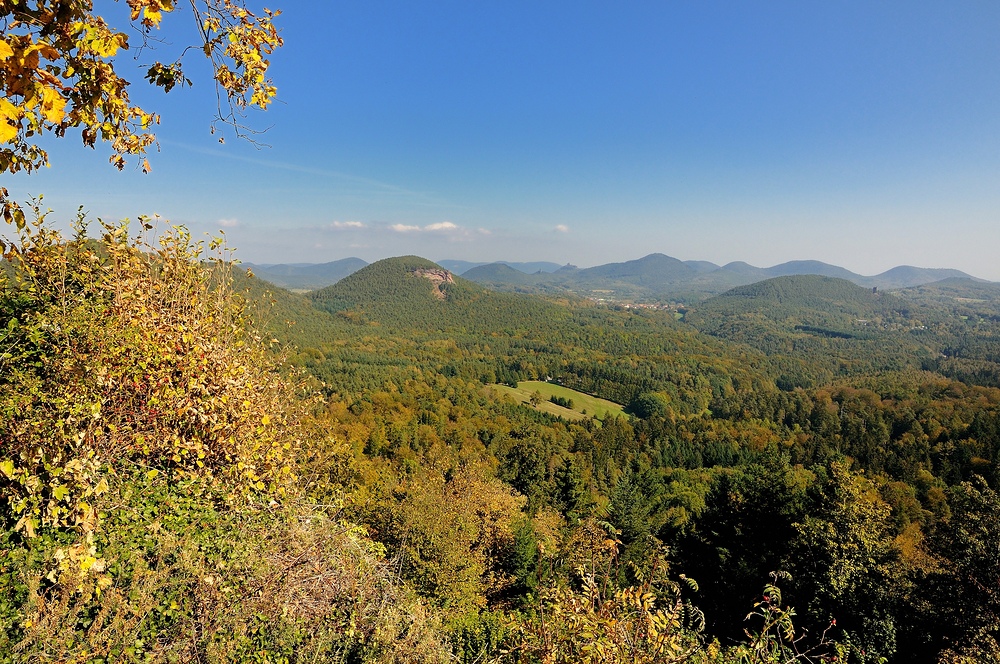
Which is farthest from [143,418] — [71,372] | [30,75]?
[30,75]

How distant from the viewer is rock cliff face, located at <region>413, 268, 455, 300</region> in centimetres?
18820

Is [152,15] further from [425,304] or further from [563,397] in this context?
[425,304]

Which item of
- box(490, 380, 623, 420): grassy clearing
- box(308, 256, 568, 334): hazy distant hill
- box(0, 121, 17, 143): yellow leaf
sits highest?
box(0, 121, 17, 143): yellow leaf

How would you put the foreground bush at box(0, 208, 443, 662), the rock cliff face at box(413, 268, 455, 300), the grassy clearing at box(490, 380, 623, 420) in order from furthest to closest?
1. the rock cliff face at box(413, 268, 455, 300)
2. the grassy clearing at box(490, 380, 623, 420)
3. the foreground bush at box(0, 208, 443, 662)

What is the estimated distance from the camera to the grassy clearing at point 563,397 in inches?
3068

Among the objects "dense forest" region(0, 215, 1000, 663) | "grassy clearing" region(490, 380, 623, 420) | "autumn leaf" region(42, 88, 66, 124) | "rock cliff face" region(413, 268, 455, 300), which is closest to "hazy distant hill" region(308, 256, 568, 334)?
"rock cliff face" region(413, 268, 455, 300)

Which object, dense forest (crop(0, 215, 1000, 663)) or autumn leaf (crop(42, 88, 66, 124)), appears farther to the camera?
dense forest (crop(0, 215, 1000, 663))

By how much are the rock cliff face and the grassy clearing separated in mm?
100152

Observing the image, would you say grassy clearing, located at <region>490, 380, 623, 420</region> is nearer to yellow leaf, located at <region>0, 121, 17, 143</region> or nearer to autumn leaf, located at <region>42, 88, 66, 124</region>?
autumn leaf, located at <region>42, 88, 66, 124</region>

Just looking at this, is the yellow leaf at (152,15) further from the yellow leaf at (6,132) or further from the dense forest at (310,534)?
the dense forest at (310,534)

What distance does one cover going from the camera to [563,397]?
85.4 m

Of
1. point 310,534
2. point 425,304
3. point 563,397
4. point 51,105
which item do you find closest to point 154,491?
point 310,534

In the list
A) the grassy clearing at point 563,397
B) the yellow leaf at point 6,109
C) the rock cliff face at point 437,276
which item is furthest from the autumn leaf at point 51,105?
the rock cliff face at point 437,276

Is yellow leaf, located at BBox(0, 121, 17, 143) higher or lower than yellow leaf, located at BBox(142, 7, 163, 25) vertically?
lower
